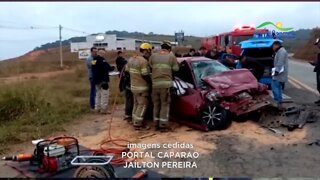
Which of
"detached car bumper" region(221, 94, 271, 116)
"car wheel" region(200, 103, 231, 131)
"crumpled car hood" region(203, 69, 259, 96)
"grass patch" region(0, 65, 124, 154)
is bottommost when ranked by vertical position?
"grass patch" region(0, 65, 124, 154)

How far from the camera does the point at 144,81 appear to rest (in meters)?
8.55

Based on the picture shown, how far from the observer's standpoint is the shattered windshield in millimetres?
8859

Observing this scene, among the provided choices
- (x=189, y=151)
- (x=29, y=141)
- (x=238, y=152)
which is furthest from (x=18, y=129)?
(x=238, y=152)

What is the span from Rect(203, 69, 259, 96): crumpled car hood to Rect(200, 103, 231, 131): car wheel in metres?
0.37

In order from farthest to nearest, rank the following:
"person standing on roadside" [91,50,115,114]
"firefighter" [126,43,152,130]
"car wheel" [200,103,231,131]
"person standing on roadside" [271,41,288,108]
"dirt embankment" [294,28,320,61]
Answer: "dirt embankment" [294,28,320,61] < "person standing on roadside" [91,50,115,114] < "person standing on roadside" [271,41,288,108] < "firefighter" [126,43,152,130] < "car wheel" [200,103,231,131]

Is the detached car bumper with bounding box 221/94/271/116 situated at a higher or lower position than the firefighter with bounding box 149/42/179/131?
lower

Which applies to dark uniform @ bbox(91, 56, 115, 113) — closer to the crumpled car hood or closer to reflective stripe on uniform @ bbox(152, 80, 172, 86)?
reflective stripe on uniform @ bbox(152, 80, 172, 86)

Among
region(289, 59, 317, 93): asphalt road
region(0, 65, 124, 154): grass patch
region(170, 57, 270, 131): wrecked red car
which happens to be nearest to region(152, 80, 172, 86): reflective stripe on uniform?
region(170, 57, 270, 131): wrecked red car

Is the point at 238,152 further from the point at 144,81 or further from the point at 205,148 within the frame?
the point at 144,81

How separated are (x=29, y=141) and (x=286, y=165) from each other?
16.4 ft

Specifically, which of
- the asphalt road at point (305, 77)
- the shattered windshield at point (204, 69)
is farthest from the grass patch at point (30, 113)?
the asphalt road at point (305, 77)

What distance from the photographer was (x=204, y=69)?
9117mm

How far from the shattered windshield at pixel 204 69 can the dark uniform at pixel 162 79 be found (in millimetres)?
694

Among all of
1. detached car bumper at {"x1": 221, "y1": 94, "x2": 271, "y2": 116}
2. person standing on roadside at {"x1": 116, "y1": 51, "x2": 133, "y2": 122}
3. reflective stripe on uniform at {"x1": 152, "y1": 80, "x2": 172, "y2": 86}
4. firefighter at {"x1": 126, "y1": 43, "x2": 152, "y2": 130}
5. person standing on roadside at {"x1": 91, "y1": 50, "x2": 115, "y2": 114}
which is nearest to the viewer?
detached car bumper at {"x1": 221, "y1": 94, "x2": 271, "y2": 116}
